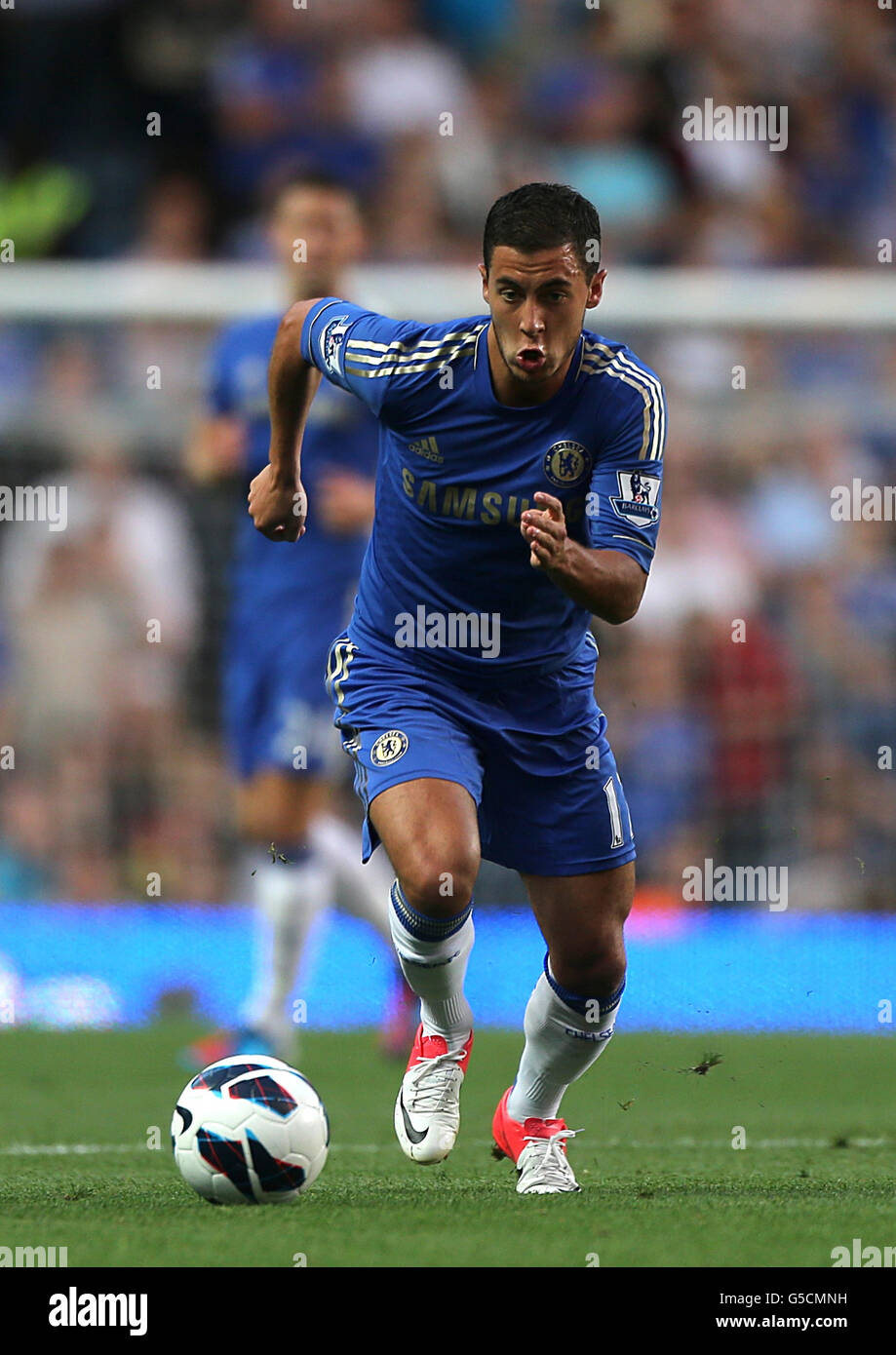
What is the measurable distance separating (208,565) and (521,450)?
229 inches

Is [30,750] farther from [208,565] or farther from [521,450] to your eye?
[521,450]

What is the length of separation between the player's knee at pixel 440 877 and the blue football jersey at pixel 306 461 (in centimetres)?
335

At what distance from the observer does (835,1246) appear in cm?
409

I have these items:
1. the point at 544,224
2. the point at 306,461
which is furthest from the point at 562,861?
the point at 306,461

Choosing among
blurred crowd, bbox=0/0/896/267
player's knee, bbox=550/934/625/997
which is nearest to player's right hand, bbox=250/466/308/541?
player's knee, bbox=550/934/625/997

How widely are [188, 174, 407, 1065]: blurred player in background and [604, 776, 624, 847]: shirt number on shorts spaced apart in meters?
2.69

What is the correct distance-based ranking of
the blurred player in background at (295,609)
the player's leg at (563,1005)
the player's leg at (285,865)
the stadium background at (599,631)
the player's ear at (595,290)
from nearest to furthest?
the player's ear at (595,290) < the player's leg at (563,1005) < the player's leg at (285,865) < the blurred player in background at (295,609) < the stadium background at (599,631)

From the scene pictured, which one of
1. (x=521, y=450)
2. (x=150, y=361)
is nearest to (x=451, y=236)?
(x=150, y=361)

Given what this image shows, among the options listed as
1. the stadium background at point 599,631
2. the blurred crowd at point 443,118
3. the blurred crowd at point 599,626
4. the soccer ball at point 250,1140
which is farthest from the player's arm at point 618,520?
the blurred crowd at point 443,118

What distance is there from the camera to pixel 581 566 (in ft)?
15.0

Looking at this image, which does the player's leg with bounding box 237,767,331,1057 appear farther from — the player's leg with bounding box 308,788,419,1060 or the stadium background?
the stadium background

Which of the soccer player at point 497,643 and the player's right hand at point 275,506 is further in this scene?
the player's right hand at point 275,506

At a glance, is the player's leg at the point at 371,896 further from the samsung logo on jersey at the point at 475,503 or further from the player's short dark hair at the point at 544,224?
the player's short dark hair at the point at 544,224

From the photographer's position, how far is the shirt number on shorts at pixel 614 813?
5211 mm
